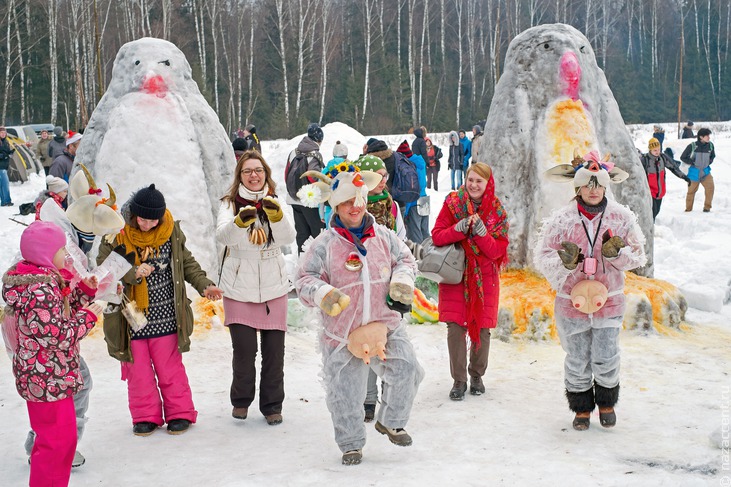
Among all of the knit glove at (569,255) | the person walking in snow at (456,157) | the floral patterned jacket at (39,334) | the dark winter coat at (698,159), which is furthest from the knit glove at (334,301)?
the person walking in snow at (456,157)

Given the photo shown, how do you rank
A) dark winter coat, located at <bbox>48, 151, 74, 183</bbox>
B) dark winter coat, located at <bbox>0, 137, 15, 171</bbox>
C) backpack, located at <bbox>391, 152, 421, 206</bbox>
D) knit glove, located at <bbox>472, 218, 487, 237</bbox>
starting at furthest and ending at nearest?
dark winter coat, located at <bbox>0, 137, 15, 171</bbox>
dark winter coat, located at <bbox>48, 151, 74, 183</bbox>
backpack, located at <bbox>391, 152, 421, 206</bbox>
knit glove, located at <bbox>472, 218, 487, 237</bbox>

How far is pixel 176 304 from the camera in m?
4.43

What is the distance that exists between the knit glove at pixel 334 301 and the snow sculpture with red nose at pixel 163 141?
11.0 feet

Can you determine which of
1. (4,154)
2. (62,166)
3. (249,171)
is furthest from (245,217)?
(4,154)

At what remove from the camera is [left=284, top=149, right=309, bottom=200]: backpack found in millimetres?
8453

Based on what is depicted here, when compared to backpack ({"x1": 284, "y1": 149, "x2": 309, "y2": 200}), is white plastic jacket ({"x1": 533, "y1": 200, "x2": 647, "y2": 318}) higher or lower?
lower

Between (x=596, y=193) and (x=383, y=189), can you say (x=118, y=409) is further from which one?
(x=596, y=193)

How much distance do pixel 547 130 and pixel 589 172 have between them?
2.98 metres

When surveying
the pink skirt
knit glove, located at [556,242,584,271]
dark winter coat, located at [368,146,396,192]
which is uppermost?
dark winter coat, located at [368,146,396,192]

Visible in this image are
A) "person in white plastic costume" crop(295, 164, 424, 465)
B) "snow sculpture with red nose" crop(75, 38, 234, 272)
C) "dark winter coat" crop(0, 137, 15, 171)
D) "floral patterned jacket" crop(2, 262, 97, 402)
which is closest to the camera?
"floral patterned jacket" crop(2, 262, 97, 402)

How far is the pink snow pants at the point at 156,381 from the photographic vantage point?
4398 mm

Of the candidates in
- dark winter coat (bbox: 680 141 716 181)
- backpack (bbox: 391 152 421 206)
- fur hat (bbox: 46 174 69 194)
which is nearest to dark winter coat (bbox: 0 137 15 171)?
fur hat (bbox: 46 174 69 194)

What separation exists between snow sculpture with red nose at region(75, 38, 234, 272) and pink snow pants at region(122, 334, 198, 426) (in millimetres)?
2359

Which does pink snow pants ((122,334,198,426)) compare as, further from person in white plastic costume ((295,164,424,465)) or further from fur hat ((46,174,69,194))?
fur hat ((46,174,69,194))
